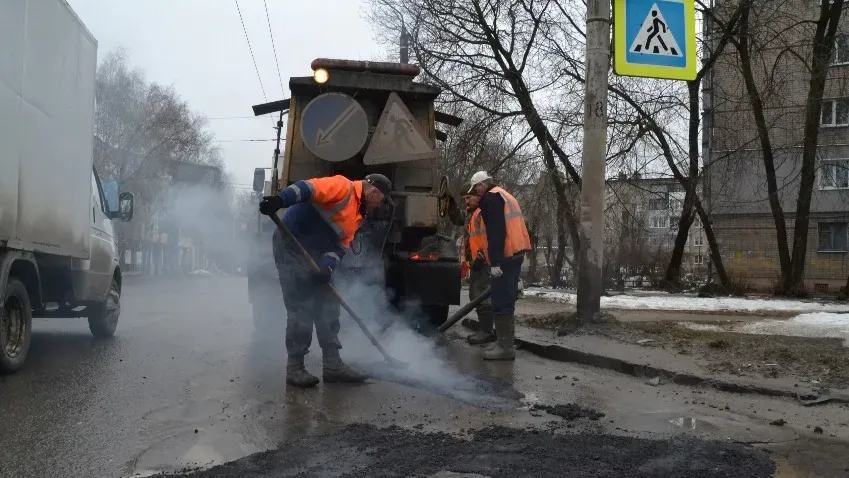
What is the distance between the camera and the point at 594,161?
8188 millimetres

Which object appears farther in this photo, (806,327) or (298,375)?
(806,327)

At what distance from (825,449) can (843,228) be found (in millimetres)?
28325

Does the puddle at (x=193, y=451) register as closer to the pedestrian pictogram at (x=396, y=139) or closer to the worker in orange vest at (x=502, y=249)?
the worker in orange vest at (x=502, y=249)

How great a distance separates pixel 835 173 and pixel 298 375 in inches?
658

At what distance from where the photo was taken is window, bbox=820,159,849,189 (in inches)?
655

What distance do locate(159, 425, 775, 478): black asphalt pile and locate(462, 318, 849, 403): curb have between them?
5.25 ft

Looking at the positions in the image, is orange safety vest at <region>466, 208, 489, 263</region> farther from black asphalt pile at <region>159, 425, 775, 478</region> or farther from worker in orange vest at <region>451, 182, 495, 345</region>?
black asphalt pile at <region>159, 425, 775, 478</region>

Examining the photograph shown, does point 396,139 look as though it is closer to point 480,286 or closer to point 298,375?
point 480,286

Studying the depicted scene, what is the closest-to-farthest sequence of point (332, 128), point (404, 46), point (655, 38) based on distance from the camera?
1. point (332, 128)
2. point (655, 38)
3. point (404, 46)

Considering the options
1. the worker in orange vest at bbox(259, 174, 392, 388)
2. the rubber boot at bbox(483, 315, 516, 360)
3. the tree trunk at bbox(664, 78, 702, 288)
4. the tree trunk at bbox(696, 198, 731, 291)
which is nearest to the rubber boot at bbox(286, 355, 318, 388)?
the worker in orange vest at bbox(259, 174, 392, 388)

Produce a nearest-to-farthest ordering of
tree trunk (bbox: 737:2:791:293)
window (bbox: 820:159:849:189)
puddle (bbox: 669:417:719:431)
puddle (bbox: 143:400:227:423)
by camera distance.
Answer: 1. puddle (bbox: 669:417:719:431)
2. puddle (bbox: 143:400:227:423)
3. tree trunk (bbox: 737:2:791:293)
4. window (bbox: 820:159:849:189)

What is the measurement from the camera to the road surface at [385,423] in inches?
133

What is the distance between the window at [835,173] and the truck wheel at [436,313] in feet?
39.0

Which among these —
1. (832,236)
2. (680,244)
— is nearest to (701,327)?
(680,244)
